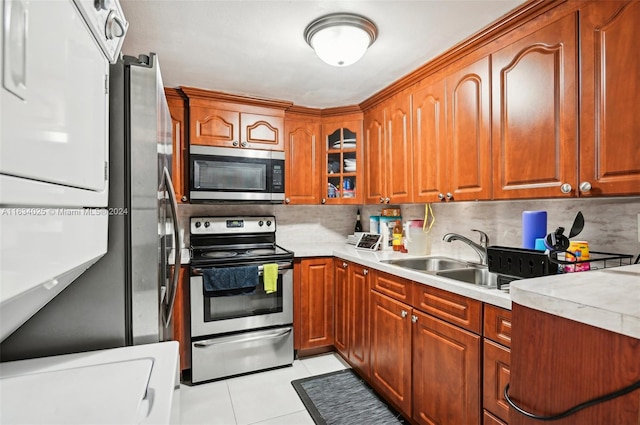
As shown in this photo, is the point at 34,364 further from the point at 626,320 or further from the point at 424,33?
the point at 424,33

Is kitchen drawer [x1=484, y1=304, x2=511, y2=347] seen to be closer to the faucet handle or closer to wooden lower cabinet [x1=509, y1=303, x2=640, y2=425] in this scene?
wooden lower cabinet [x1=509, y1=303, x2=640, y2=425]

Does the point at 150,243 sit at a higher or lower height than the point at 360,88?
lower

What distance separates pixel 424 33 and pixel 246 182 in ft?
5.58

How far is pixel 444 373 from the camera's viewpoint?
61.9 inches

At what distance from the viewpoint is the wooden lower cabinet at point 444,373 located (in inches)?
56.0

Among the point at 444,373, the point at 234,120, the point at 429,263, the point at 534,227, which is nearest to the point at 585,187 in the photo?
the point at 534,227

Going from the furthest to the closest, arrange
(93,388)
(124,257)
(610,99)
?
(610,99) → (124,257) → (93,388)

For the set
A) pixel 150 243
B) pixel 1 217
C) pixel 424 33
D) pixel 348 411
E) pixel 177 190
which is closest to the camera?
pixel 1 217

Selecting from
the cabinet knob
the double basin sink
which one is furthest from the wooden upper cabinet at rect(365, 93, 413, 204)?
the cabinet knob

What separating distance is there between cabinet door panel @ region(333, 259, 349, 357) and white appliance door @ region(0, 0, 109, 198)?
205cm

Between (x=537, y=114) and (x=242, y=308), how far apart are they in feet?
7.33

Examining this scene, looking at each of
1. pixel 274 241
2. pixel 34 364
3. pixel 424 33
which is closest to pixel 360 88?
pixel 424 33

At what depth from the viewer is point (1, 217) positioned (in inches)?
15.6

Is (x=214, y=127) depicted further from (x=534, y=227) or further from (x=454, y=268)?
(x=534, y=227)
